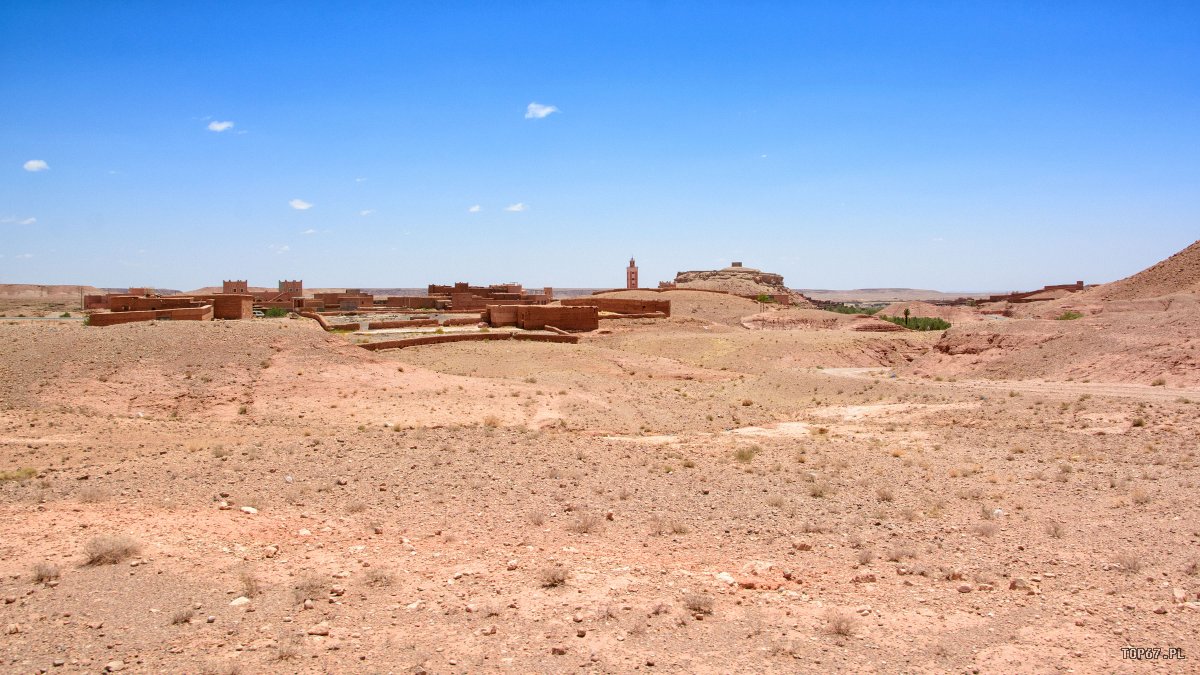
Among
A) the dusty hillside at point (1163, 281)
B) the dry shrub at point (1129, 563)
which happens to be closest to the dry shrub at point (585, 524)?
the dry shrub at point (1129, 563)

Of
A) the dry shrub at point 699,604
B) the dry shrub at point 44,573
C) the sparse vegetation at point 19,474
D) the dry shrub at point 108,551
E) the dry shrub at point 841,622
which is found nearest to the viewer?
the dry shrub at point 841,622

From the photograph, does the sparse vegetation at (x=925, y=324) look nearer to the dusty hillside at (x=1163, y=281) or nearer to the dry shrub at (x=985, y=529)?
the dusty hillside at (x=1163, y=281)

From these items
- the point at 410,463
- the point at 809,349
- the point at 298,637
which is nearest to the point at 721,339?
the point at 809,349

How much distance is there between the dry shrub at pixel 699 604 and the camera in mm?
5724

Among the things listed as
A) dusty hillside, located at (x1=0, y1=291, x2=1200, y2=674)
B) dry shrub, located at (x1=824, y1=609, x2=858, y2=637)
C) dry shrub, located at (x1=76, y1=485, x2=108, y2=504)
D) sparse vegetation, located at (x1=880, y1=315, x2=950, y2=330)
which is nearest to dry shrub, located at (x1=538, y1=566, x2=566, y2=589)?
dusty hillside, located at (x1=0, y1=291, x2=1200, y2=674)

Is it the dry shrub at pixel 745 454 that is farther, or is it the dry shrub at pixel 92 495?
the dry shrub at pixel 745 454

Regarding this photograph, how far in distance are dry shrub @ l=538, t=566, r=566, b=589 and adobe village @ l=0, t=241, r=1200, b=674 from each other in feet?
0.07

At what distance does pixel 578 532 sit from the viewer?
7828mm

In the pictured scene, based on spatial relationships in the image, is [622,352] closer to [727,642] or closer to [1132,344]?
[1132,344]

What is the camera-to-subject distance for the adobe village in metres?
5.24

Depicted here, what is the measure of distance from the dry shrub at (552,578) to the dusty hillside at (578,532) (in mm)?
19

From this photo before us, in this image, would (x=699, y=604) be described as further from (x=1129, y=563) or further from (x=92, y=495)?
(x=92, y=495)

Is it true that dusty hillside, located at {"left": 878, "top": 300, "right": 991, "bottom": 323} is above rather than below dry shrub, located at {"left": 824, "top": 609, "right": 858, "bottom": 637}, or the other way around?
above

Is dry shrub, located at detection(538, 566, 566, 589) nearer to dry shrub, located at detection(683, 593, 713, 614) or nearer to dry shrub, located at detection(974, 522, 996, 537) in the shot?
dry shrub, located at detection(683, 593, 713, 614)
